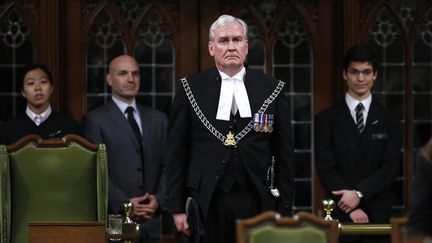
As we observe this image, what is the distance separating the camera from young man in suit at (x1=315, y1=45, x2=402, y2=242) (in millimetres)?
8102

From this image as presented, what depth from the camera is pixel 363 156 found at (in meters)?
8.20

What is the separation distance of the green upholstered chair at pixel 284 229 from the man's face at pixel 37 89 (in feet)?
11.4

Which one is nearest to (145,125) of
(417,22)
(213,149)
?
(213,149)

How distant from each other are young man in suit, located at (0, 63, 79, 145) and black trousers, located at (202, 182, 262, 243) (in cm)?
205

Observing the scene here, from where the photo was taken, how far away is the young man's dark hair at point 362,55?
8305 mm

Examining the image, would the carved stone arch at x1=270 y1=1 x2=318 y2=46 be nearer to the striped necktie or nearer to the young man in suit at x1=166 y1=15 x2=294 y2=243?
the striped necktie

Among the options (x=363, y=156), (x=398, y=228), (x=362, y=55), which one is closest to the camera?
(x=398, y=228)

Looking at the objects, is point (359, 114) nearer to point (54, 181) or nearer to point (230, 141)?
point (230, 141)

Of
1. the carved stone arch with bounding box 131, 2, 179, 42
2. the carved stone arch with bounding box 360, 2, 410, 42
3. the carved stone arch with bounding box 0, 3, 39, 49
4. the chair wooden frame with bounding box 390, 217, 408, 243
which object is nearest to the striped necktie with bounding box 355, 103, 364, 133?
the carved stone arch with bounding box 360, 2, 410, 42

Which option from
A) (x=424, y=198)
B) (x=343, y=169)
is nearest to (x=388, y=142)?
(x=343, y=169)

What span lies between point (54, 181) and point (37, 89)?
1.04 m

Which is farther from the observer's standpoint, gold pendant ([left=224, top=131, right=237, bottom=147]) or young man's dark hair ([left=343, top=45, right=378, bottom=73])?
young man's dark hair ([left=343, top=45, right=378, bottom=73])

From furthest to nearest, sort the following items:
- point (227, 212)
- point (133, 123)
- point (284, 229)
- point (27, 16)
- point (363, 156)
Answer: point (27, 16), point (133, 123), point (363, 156), point (227, 212), point (284, 229)

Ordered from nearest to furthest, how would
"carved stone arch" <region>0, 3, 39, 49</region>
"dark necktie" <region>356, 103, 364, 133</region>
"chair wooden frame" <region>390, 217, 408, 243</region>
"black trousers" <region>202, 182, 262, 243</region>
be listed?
"chair wooden frame" <region>390, 217, 408, 243</region>
"black trousers" <region>202, 182, 262, 243</region>
"dark necktie" <region>356, 103, 364, 133</region>
"carved stone arch" <region>0, 3, 39, 49</region>
